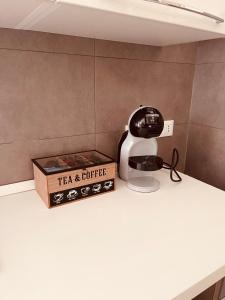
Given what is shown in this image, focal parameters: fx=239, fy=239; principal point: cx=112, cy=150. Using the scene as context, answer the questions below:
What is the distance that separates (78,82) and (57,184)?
38 centimetres

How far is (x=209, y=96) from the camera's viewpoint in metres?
1.13

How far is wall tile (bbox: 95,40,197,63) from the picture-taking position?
90 centimetres

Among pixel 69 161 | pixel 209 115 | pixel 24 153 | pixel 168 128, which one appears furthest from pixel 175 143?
pixel 24 153

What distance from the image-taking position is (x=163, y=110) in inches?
44.1

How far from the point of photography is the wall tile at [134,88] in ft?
3.05

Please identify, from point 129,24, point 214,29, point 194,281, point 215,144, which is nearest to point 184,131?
point 215,144

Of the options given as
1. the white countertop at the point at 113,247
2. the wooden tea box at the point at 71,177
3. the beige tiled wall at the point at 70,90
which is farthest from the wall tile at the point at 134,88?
the white countertop at the point at 113,247

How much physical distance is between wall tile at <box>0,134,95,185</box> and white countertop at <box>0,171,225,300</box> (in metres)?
0.07

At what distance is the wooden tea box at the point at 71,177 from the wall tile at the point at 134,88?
211 millimetres

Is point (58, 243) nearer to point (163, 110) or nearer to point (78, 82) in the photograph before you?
point (78, 82)

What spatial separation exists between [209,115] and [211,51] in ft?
0.95

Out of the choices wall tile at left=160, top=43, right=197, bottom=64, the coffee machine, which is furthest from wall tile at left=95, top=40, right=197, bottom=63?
the coffee machine

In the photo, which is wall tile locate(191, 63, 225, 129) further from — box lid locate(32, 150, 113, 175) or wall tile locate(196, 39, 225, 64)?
box lid locate(32, 150, 113, 175)

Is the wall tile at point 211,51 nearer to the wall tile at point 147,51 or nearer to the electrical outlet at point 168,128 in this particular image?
the wall tile at point 147,51
